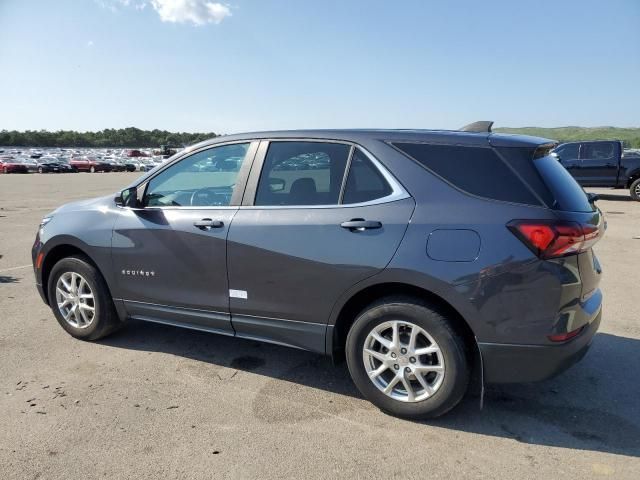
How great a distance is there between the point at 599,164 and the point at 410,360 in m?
15.8

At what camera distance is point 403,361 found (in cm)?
311

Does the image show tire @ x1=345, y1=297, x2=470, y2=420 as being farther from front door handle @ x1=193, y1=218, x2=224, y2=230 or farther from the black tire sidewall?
the black tire sidewall

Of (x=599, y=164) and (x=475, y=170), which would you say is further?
(x=599, y=164)

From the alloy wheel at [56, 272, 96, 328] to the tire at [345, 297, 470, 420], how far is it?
247 cm

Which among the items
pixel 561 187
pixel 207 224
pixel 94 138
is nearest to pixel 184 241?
pixel 207 224

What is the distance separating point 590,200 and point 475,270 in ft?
3.97

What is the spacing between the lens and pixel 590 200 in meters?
3.39

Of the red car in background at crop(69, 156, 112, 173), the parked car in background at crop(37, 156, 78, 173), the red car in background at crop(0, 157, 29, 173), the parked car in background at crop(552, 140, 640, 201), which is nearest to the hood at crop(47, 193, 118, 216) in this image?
the parked car in background at crop(552, 140, 640, 201)

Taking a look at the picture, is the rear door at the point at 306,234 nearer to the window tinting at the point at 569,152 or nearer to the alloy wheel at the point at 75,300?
the alloy wheel at the point at 75,300

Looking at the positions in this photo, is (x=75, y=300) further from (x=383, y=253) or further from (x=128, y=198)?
(x=383, y=253)

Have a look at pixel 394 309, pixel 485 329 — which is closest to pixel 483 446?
pixel 485 329

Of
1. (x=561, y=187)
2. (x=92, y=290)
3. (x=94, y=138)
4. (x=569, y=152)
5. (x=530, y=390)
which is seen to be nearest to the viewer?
(x=561, y=187)

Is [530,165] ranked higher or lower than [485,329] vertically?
higher

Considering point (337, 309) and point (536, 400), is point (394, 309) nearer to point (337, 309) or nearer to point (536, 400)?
point (337, 309)
